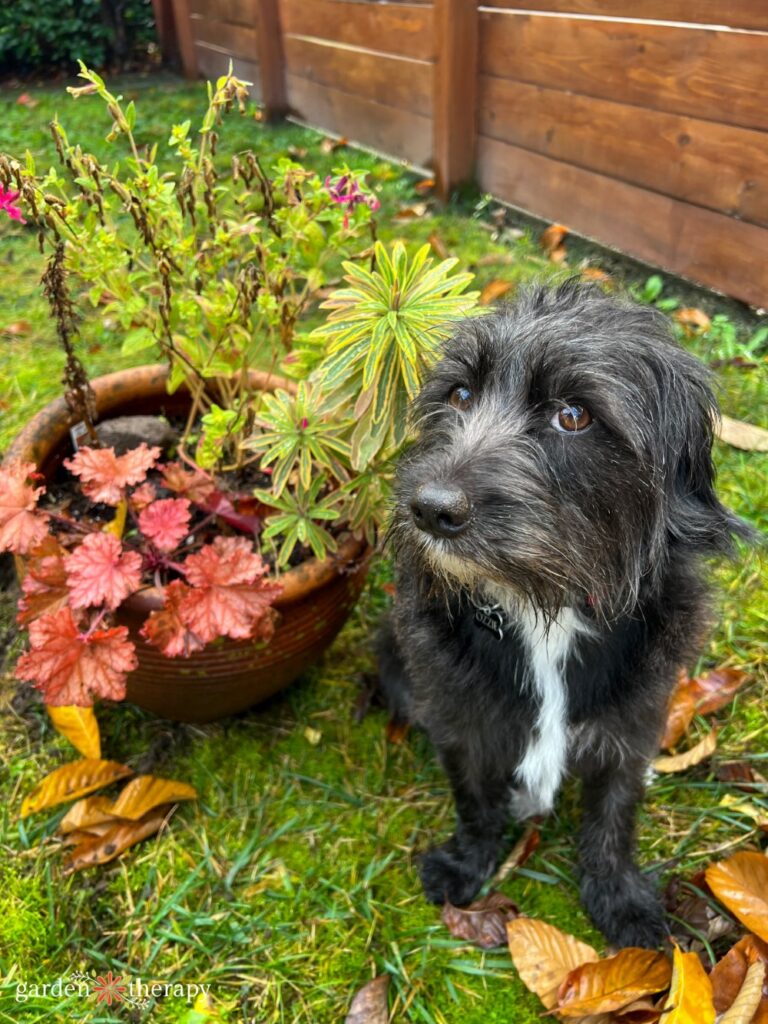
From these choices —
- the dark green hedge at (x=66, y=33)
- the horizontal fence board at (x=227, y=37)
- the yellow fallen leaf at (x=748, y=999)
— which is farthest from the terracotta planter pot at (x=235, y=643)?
the dark green hedge at (x=66, y=33)

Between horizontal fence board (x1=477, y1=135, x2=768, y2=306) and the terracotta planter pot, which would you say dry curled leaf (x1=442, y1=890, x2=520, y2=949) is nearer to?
the terracotta planter pot

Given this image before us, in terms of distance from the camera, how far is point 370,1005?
1.96m

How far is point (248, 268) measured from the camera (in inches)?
84.7

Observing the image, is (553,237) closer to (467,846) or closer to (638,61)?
(638,61)

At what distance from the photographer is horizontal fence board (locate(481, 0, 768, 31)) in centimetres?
347

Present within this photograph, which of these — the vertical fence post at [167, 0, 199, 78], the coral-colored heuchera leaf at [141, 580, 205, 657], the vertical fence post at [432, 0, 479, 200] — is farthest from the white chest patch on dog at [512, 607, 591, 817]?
the vertical fence post at [167, 0, 199, 78]

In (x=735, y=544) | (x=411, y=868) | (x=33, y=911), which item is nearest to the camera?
(x=735, y=544)

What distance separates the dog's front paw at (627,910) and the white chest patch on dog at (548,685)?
1.24 ft

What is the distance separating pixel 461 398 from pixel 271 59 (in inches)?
276

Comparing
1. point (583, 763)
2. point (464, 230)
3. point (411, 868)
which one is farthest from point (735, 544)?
point (464, 230)

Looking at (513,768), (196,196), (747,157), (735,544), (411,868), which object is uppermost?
(196,196)

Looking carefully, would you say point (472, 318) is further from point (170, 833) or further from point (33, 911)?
point (33, 911)

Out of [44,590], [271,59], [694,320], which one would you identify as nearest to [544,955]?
[44,590]

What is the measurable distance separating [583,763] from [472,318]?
1.11 meters
